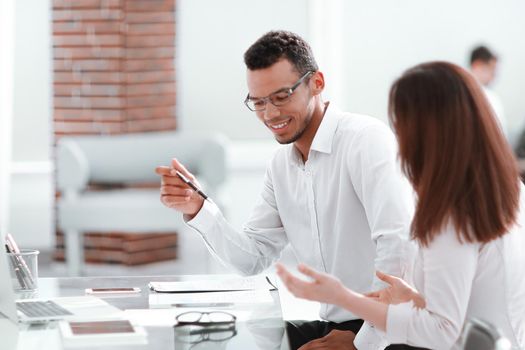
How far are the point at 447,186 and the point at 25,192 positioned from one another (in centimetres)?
501

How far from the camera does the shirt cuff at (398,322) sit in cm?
168

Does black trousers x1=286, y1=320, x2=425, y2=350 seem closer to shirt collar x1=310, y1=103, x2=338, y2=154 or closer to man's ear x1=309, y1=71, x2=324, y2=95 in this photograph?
shirt collar x1=310, y1=103, x2=338, y2=154

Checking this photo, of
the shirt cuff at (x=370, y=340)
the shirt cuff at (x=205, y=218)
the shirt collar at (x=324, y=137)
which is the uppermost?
the shirt collar at (x=324, y=137)

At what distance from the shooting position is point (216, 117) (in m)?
6.59

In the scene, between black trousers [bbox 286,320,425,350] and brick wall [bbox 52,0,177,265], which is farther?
brick wall [bbox 52,0,177,265]

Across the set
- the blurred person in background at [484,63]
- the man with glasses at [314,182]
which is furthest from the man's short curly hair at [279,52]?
the blurred person in background at [484,63]

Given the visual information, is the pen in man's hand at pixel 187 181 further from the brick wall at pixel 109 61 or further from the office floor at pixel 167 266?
the brick wall at pixel 109 61

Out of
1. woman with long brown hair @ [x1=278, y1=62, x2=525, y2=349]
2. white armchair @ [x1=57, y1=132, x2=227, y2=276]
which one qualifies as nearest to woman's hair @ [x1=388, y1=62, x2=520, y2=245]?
woman with long brown hair @ [x1=278, y1=62, x2=525, y2=349]

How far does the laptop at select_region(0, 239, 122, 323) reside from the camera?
1.82 m

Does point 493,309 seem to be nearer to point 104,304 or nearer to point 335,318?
point 335,318

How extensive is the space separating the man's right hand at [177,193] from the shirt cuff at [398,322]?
78 centimetres

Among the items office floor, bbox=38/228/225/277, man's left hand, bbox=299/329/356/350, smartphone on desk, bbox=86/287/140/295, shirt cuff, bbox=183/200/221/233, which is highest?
shirt cuff, bbox=183/200/221/233

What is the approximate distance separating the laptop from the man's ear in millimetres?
815

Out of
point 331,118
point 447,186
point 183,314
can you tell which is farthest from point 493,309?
point 331,118
